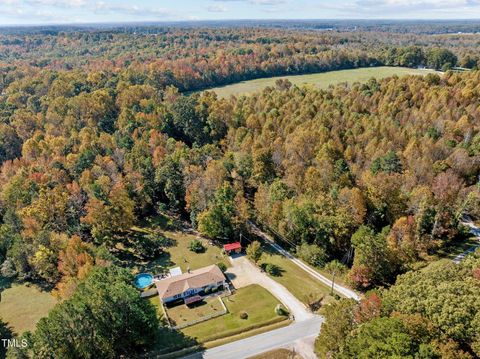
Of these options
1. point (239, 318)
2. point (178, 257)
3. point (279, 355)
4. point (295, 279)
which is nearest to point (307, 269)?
point (295, 279)

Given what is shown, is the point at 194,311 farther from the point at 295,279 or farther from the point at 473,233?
the point at 473,233

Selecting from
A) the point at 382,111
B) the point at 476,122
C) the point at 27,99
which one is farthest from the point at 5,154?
the point at 476,122

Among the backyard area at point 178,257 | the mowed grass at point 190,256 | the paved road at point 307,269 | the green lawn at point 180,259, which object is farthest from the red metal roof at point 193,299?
the paved road at point 307,269

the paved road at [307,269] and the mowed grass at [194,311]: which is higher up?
the paved road at [307,269]

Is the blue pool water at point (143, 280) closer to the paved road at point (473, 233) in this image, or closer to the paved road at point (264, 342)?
the paved road at point (264, 342)

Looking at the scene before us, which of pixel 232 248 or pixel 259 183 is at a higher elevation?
pixel 259 183

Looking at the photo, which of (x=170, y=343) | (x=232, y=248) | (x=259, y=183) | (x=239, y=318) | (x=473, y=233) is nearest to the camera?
(x=170, y=343)

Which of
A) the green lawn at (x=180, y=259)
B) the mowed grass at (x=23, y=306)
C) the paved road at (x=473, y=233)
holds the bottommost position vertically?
the mowed grass at (x=23, y=306)
